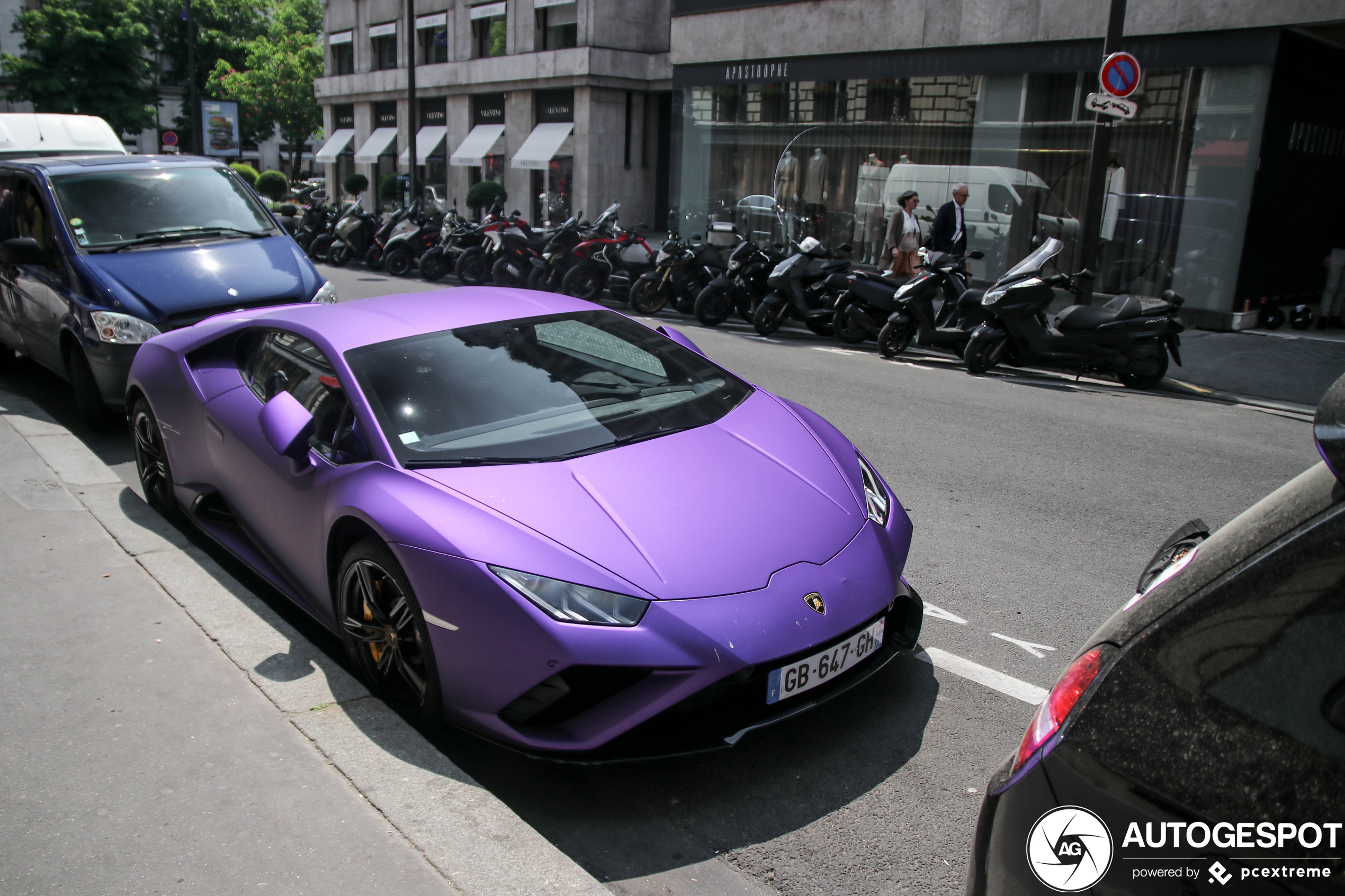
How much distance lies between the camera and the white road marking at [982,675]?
3.65 metres

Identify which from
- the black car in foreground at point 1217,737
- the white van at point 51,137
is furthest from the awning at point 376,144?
the black car in foreground at point 1217,737

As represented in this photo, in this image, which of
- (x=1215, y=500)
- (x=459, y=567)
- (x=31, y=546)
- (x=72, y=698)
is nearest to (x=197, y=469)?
(x=31, y=546)

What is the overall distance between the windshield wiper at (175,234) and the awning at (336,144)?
119ft

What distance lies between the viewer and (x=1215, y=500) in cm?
594

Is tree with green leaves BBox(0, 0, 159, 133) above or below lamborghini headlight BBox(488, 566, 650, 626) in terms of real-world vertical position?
above

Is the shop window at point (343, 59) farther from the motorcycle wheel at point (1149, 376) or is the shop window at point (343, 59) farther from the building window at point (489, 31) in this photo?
the motorcycle wheel at point (1149, 376)

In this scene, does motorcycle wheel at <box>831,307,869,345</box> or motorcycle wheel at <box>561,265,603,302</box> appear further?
motorcycle wheel at <box>561,265,603,302</box>

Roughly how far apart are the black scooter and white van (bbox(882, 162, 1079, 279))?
19.1ft

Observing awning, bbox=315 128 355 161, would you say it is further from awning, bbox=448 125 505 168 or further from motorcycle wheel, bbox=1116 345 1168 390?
motorcycle wheel, bbox=1116 345 1168 390

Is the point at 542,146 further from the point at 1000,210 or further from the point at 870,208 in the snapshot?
the point at 1000,210

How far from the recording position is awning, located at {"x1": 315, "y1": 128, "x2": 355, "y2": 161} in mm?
41656

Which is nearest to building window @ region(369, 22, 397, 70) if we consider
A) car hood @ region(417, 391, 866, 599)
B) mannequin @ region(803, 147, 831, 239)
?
mannequin @ region(803, 147, 831, 239)

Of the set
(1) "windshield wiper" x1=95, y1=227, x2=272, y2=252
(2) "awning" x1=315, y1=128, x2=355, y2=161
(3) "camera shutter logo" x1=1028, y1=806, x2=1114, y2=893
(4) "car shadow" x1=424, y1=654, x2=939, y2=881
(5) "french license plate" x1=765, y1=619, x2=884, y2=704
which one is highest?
(2) "awning" x1=315, y1=128, x2=355, y2=161

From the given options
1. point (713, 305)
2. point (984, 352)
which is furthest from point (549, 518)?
point (713, 305)
